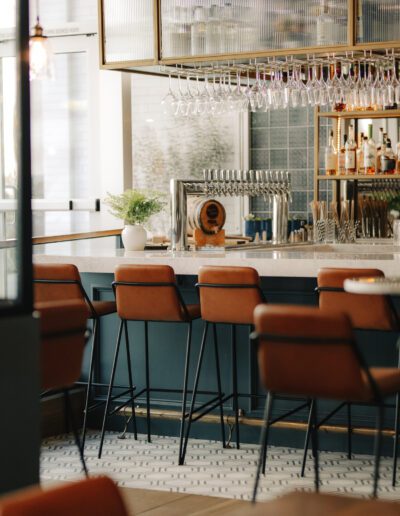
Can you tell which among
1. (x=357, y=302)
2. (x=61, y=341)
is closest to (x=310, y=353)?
(x=61, y=341)

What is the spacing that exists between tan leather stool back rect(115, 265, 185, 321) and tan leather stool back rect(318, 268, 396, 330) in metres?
0.84

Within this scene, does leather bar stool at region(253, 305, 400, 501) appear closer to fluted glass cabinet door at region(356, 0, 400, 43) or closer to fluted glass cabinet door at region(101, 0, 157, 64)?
fluted glass cabinet door at region(356, 0, 400, 43)

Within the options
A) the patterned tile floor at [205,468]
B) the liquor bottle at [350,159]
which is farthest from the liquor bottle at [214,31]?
the patterned tile floor at [205,468]

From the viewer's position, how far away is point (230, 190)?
6.95 meters

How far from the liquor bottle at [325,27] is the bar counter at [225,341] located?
1344 millimetres

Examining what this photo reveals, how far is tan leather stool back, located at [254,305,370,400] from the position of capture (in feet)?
12.5

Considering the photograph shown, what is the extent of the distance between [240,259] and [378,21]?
1723 millimetres

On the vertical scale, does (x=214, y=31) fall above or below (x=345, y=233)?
above

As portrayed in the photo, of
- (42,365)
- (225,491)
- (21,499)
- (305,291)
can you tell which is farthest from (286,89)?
(21,499)

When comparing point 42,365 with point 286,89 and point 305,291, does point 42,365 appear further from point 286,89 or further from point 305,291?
Result: point 286,89

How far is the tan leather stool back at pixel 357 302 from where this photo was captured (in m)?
4.97

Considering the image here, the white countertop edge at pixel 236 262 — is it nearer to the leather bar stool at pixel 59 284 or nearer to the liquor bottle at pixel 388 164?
the leather bar stool at pixel 59 284

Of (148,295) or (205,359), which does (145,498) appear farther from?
(205,359)

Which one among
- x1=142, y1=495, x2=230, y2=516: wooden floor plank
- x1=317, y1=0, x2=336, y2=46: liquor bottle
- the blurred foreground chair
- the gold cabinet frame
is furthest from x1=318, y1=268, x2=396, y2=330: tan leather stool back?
the blurred foreground chair
